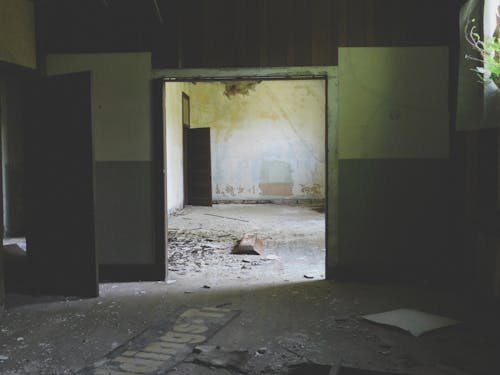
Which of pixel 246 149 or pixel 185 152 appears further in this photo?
pixel 246 149

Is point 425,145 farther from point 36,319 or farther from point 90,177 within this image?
point 36,319

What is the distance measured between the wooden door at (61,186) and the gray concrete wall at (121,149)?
58 cm

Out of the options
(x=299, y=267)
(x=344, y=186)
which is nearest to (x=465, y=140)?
(x=344, y=186)

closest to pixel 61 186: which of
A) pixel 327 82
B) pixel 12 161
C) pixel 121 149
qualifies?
pixel 121 149

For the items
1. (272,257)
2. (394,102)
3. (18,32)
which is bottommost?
(272,257)

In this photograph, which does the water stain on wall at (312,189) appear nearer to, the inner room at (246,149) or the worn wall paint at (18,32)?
the inner room at (246,149)

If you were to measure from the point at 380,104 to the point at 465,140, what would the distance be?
32.7 inches

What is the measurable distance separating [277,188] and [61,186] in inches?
354

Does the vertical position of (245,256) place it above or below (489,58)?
below

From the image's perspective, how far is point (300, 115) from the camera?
507 inches

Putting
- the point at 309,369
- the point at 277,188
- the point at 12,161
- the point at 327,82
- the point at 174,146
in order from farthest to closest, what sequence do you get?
1. the point at 277,188
2. the point at 174,146
3. the point at 12,161
4. the point at 327,82
5. the point at 309,369

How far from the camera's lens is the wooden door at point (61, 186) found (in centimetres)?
419

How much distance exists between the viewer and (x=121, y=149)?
15.9 feet

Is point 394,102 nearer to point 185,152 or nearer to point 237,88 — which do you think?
point 185,152
